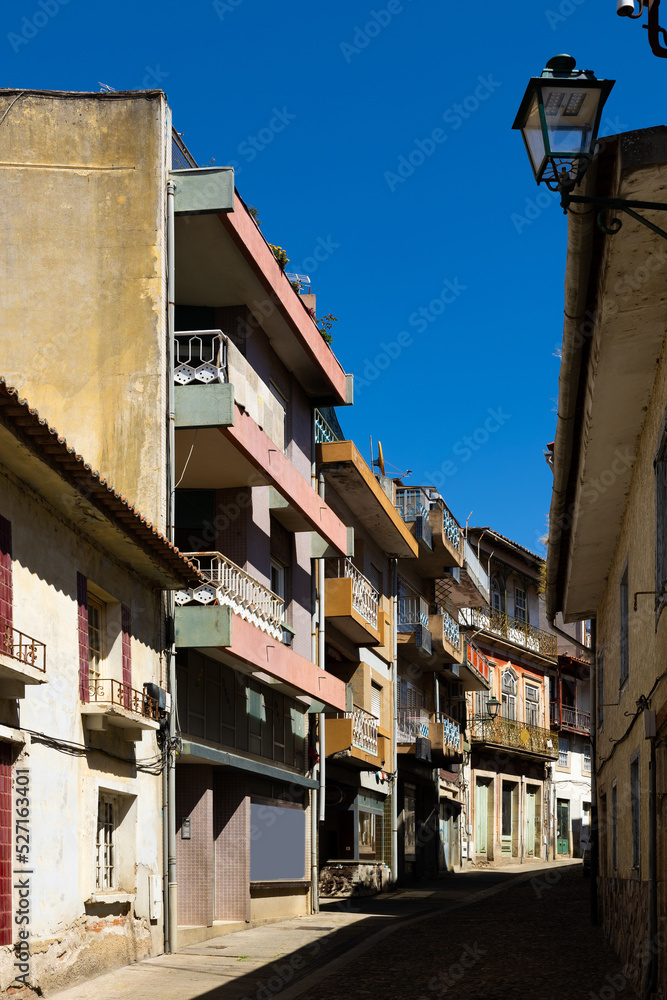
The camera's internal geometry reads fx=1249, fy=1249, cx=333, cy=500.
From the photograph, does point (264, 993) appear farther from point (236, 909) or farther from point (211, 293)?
point (211, 293)

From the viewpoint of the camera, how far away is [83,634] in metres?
13.2

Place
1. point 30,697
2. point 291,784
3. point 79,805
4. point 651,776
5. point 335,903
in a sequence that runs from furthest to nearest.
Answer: point 335,903, point 291,784, point 79,805, point 30,697, point 651,776

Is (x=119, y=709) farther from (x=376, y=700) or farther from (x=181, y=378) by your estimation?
(x=376, y=700)

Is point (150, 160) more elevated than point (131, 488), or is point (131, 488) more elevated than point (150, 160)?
point (150, 160)

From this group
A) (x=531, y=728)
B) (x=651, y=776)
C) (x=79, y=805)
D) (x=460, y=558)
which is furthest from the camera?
(x=531, y=728)

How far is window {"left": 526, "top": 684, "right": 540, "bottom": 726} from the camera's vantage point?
159ft

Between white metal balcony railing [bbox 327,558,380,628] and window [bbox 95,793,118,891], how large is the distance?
1127 centimetres

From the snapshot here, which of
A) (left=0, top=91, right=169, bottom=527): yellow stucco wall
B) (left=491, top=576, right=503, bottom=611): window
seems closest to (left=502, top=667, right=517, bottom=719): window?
(left=491, top=576, right=503, bottom=611): window

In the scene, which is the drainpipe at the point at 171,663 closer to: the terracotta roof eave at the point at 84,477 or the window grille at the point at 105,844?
the terracotta roof eave at the point at 84,477

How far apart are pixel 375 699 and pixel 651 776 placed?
19.1 m

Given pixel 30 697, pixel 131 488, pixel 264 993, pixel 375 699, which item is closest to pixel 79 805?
pixel 30 697

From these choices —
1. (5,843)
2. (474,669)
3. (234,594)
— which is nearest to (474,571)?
(474,669)

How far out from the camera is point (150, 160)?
1647cm

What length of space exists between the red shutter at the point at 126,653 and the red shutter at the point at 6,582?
314 cm
